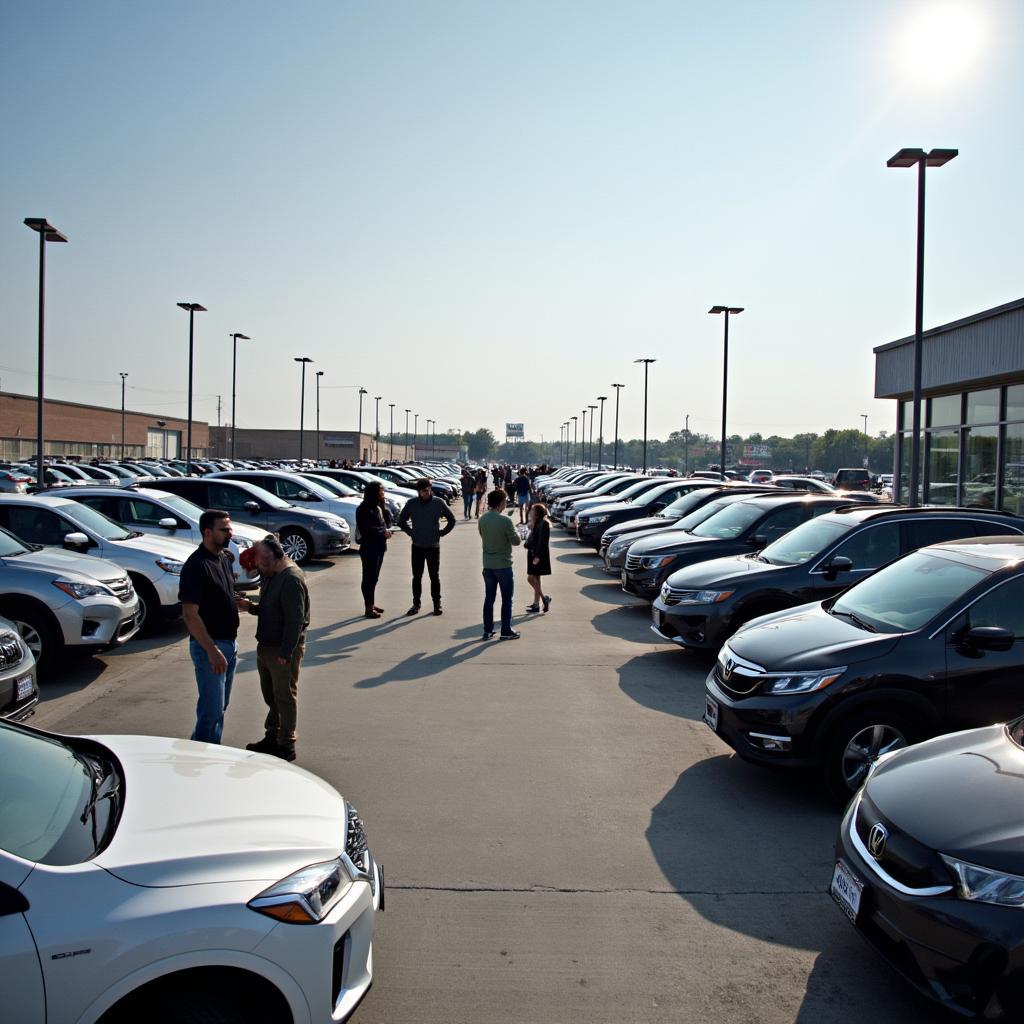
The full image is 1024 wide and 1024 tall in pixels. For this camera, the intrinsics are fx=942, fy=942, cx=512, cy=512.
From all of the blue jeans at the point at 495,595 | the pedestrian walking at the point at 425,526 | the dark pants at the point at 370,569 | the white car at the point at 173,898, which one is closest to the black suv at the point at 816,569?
the blue jeans at the point at 495,595

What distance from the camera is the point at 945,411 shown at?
88.0ft

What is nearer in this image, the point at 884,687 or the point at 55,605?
the point at 884,687

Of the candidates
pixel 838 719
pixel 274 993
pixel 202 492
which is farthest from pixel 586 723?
pixel 202 492

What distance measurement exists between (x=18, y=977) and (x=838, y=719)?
4.88m

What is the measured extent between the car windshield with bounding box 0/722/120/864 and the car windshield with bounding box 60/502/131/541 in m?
8.25

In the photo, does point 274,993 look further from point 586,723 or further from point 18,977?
point 586,723

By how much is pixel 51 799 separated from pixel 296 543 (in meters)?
15.7

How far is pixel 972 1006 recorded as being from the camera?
3402 mm

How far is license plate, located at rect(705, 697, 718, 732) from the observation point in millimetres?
6716

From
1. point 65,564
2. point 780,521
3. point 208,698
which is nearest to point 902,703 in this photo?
point 208,698

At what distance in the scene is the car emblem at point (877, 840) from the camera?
395 centimetres

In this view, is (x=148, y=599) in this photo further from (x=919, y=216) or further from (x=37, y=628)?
(x=919, y=216)

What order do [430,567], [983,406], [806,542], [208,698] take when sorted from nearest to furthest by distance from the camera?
[208,698] < [806,542] < [430,567] < [983,406]

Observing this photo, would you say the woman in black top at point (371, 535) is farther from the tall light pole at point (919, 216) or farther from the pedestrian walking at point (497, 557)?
the tall light pole at point (919, 216)
